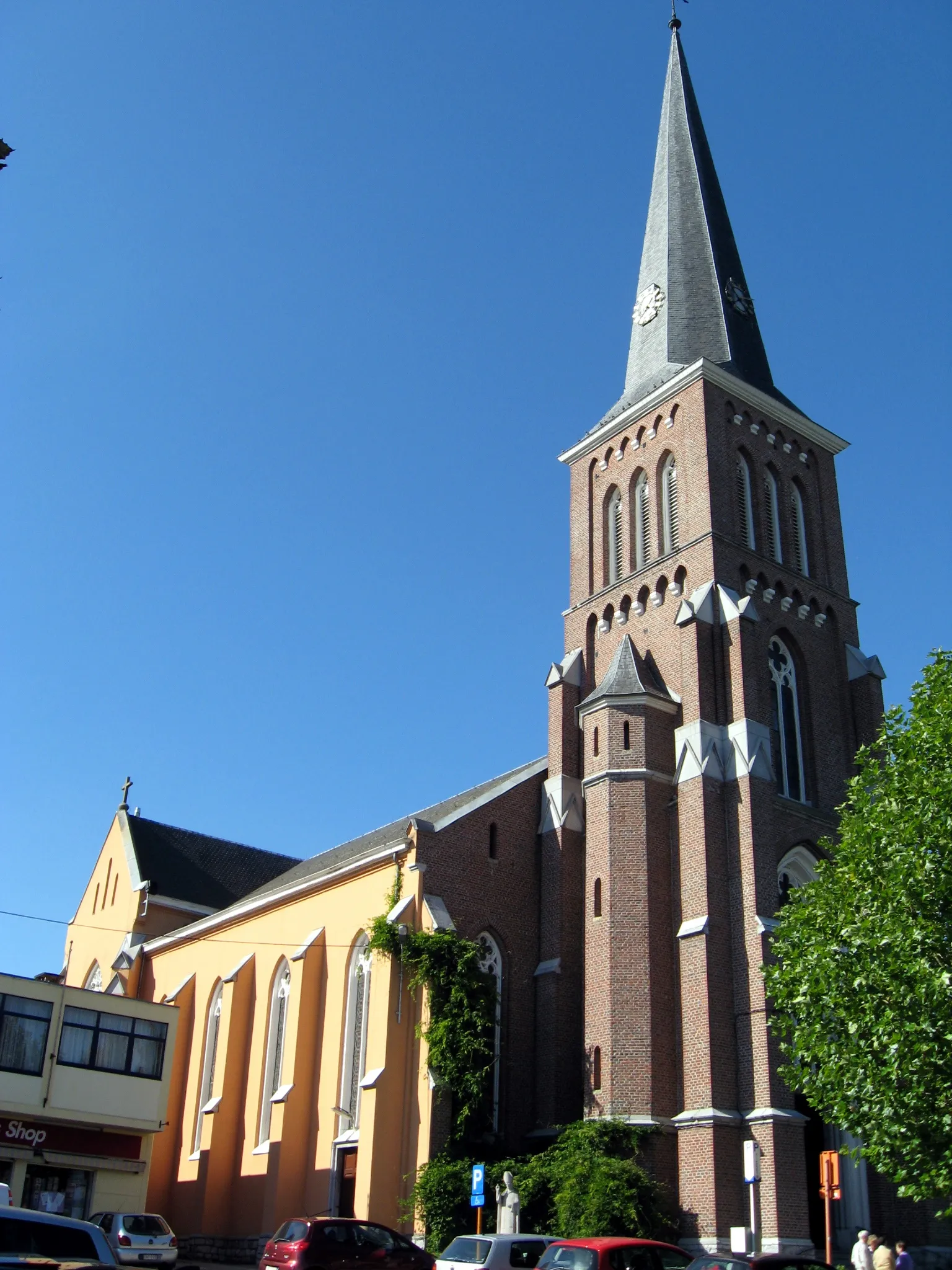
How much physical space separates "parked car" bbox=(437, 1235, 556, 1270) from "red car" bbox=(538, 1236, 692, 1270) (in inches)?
38.4

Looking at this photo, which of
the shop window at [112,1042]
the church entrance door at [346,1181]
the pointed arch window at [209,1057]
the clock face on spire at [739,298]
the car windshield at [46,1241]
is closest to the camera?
the car windshield at [46,1241]

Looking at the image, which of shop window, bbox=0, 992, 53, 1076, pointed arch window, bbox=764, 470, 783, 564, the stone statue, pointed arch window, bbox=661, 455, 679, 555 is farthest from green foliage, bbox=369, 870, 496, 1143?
pointed arch window, bbox=764, 470, 783, 564

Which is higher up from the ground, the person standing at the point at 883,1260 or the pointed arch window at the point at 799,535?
the pointed arch window at the point at 799,535

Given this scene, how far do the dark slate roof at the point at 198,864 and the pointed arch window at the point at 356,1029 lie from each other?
51.1 feet

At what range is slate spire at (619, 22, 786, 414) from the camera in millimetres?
39469

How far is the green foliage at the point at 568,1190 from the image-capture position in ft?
81.3

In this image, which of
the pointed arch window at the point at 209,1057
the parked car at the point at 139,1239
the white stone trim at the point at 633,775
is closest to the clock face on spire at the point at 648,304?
the white stone trim at the point at 633,775

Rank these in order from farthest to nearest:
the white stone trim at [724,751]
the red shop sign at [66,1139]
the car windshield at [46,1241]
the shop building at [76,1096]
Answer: the white stone trim at [724,751]
the shop building at [76,1096]
the red shop sign at [66,1139]
the car windshield at [46,1241]

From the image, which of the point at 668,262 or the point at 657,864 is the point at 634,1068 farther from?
the point at 668,262

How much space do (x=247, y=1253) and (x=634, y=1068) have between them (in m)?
11.9

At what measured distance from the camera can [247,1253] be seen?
105ft

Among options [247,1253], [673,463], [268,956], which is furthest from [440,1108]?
[673,463]

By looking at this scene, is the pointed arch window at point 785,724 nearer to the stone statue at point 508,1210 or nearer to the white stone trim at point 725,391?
the white stone trim at point 725,391

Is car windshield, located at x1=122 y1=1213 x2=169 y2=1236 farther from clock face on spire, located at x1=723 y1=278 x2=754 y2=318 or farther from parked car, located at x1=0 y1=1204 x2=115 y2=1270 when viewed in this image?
clock face on spire, located at x1=723 y1=278 x2=754 y2=318
